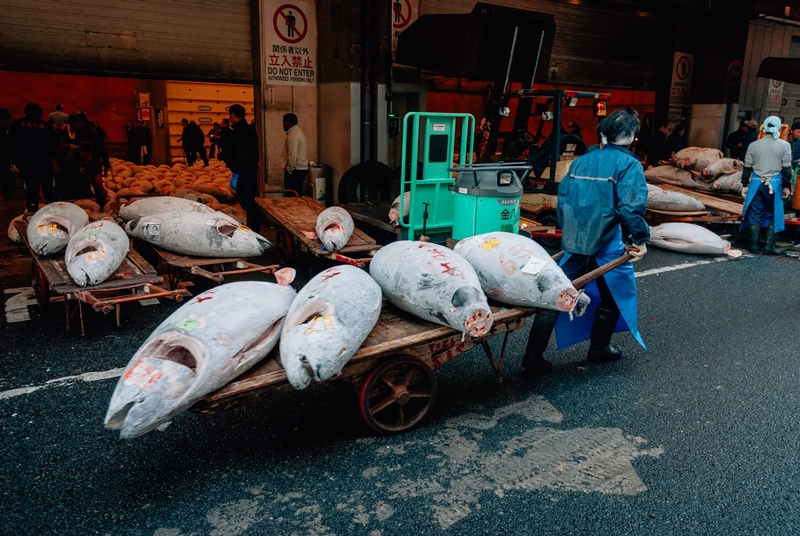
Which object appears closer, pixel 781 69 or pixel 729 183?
pixel 729 183

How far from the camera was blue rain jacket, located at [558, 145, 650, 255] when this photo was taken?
150 inches

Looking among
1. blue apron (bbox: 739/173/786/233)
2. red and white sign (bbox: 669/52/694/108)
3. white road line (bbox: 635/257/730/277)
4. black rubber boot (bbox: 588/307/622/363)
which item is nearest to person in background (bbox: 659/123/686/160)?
red and white sign (bbox: 669/52/694/108)

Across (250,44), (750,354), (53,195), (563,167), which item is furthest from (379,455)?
(250,44)

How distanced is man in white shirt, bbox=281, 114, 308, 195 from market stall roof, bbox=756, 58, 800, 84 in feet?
39.9

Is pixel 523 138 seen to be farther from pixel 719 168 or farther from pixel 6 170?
pixel 6 170

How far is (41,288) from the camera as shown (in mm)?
A: 5152

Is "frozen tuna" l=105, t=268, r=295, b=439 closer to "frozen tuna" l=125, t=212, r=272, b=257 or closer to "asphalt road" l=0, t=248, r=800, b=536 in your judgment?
"asphalt road" l=0, t=248, r=800, b=536

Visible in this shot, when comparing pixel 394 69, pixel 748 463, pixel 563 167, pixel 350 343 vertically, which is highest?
pixel 394 69

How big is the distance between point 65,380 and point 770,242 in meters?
8.53

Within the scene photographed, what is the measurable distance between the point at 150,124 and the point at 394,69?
10272mm

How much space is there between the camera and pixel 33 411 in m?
3.43

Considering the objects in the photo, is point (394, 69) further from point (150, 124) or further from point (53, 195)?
point (150, 124)

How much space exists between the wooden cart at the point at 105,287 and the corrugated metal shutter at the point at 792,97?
1815cm

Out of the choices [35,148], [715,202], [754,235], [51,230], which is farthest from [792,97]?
[51,230]
